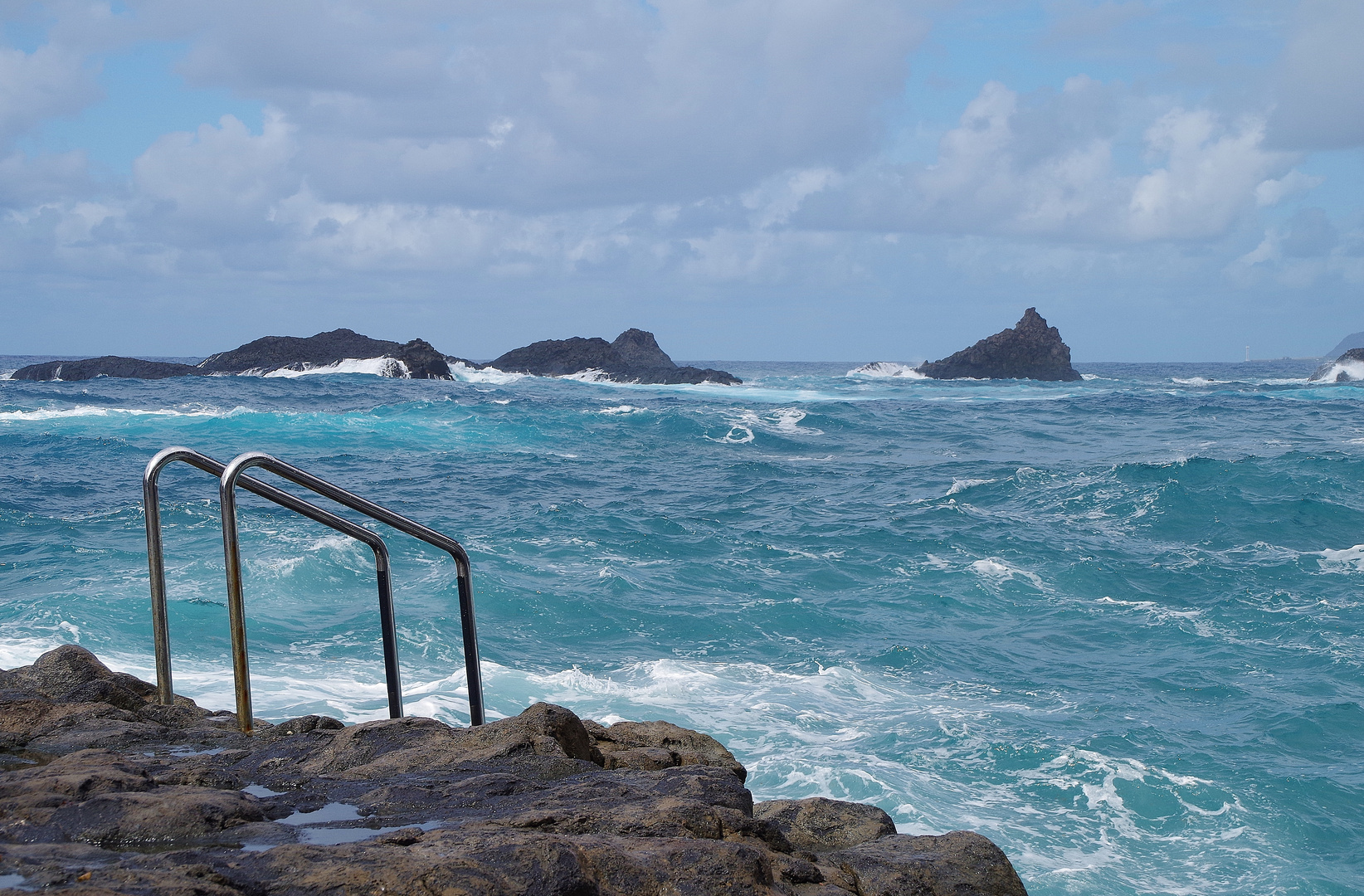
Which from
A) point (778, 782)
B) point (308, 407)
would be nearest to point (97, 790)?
point (778, 782)

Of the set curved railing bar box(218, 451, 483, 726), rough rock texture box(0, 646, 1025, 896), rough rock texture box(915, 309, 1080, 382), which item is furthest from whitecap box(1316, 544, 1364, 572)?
rough rock texture box(915, 309, 1080, 382)

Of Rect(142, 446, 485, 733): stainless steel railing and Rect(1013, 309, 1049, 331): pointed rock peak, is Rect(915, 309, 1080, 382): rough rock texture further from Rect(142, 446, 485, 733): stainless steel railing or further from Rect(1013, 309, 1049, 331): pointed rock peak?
Rect(142, 446, 485, 733): stainless steel railing

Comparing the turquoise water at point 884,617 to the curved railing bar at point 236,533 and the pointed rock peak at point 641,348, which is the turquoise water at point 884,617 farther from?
the pointed rock peak at point 641,348

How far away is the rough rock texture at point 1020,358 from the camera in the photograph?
236ft

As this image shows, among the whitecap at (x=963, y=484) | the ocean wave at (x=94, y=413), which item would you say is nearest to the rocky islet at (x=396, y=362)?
the ocean wave at (x=94, y=413)

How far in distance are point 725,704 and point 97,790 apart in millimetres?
5279

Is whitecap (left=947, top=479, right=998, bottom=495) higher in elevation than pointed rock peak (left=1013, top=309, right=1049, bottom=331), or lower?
lower

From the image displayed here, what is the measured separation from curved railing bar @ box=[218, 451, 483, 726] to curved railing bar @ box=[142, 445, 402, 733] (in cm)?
3

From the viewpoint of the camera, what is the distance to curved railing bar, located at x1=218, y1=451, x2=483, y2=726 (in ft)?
9.49

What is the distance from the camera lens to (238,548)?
3.26 metres

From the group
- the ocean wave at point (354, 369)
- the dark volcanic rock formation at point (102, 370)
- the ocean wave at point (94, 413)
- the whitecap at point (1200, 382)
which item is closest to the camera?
the ocean wave at point (94, 413)

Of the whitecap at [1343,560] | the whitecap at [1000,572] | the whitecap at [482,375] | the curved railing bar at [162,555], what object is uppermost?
the whitecap at [482,375]

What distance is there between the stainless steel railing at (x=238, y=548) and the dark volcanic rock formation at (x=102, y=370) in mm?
54817

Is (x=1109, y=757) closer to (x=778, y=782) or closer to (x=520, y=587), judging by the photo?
(x=778, y=782)
